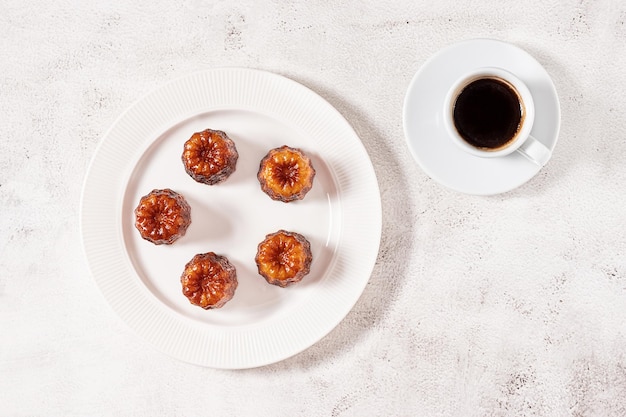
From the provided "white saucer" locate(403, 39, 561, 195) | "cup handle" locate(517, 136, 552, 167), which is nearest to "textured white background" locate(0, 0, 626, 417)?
"white saucer" locate(403, 39, 561, 195)

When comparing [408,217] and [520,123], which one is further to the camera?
[408,217]

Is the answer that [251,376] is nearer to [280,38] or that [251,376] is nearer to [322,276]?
[322,276]

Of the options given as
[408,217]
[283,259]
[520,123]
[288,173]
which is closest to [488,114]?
[520,123]

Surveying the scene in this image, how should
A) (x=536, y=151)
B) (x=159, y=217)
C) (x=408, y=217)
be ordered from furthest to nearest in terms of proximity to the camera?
(x=408, y=217) < (x=159, y=217) < (x=536, y=151)

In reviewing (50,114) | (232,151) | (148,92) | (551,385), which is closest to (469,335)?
(551,385)

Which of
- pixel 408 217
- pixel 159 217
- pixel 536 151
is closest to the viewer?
pixel 536 151

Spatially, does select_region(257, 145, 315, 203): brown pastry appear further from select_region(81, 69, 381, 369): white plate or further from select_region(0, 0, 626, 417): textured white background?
select_region(0, 0, 626, 417): textured white background

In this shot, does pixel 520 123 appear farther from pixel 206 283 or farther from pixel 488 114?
pixel 206 283
